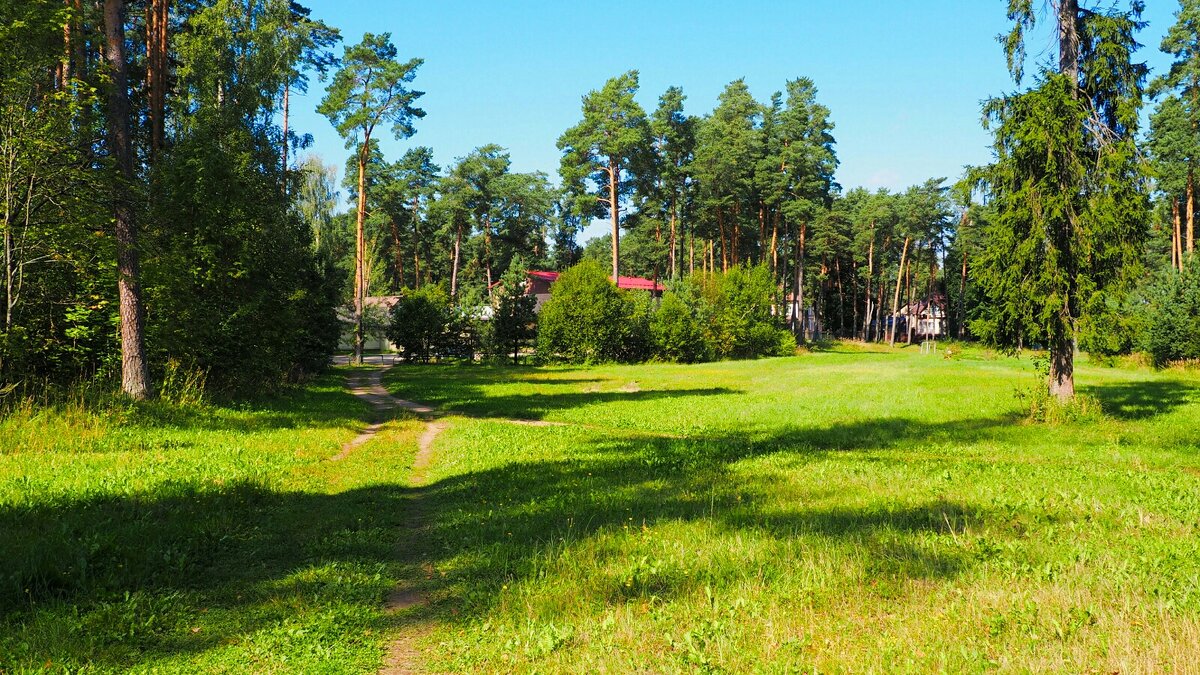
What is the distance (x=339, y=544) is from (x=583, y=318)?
38.3 metres

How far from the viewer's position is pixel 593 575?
18.7 ft

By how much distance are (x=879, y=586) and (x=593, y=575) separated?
7.34 ft

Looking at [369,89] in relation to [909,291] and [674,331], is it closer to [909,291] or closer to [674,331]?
[674,331]

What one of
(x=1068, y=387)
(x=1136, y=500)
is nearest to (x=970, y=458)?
(x=1136, y=500)

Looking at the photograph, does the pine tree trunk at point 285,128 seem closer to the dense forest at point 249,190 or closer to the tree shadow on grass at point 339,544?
the dense forest at point 249,190

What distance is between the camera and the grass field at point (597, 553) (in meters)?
4.41

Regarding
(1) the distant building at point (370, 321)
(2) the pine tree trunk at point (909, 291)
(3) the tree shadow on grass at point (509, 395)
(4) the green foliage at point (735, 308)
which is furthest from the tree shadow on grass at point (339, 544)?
(2) the pine tree trunk at point (909, 291)

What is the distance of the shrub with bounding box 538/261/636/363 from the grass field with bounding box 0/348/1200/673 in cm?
3162

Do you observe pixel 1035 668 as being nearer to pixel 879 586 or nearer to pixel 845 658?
pixel 845 658

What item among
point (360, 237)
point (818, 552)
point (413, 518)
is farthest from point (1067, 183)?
point (360, 237)

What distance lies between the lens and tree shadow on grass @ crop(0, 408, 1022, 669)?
512 cm

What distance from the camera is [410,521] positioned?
319 inches

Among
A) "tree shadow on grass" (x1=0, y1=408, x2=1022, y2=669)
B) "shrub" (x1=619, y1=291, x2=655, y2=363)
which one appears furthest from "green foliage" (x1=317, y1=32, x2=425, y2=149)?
"tree shadow on grass" (x1=0, y1=408, x2=1022, y2=669)

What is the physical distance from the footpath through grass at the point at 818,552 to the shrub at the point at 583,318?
100ft
